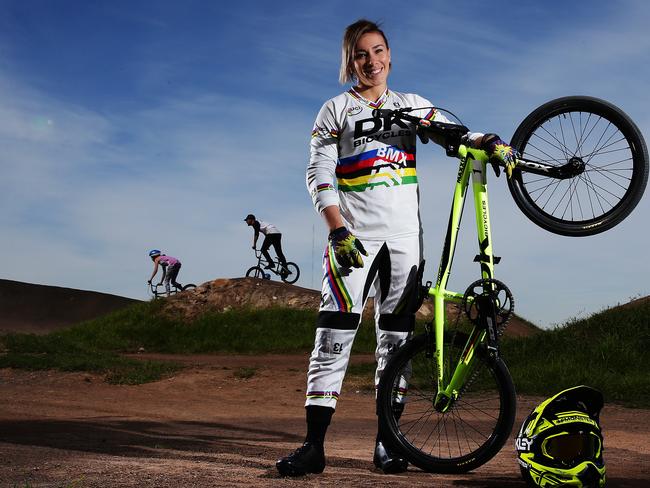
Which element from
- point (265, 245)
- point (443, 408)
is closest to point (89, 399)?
point (443, 408)

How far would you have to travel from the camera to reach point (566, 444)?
4191mm

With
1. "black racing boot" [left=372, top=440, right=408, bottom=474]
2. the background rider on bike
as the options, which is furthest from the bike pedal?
the background rider on bike

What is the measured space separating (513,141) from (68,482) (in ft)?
10.8

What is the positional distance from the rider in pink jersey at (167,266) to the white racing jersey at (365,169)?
2097 centimetres

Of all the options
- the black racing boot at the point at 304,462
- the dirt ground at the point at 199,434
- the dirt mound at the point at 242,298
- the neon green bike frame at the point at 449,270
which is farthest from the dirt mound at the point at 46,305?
the neon green bike frame at the point at 449,270

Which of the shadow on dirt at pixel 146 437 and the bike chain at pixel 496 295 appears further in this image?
the shadow on dirt at pixel 146 437

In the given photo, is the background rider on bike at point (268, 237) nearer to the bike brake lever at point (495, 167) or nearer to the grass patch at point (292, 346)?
the grass patch at point (292, 346)

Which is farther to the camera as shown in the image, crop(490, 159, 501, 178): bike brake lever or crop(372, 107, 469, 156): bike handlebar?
crop(372, 107, 469, 156): bike handlebar

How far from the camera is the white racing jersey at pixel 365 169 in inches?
193

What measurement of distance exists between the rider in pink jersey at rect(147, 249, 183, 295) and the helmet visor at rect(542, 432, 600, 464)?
72.4 ft

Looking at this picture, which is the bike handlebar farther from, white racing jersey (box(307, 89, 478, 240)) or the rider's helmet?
the rider's helmet

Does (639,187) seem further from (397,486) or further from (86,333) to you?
(86,333)

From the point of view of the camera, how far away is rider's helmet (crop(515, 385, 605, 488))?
4070 millimetres

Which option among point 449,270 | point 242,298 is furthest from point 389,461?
point 242,298
